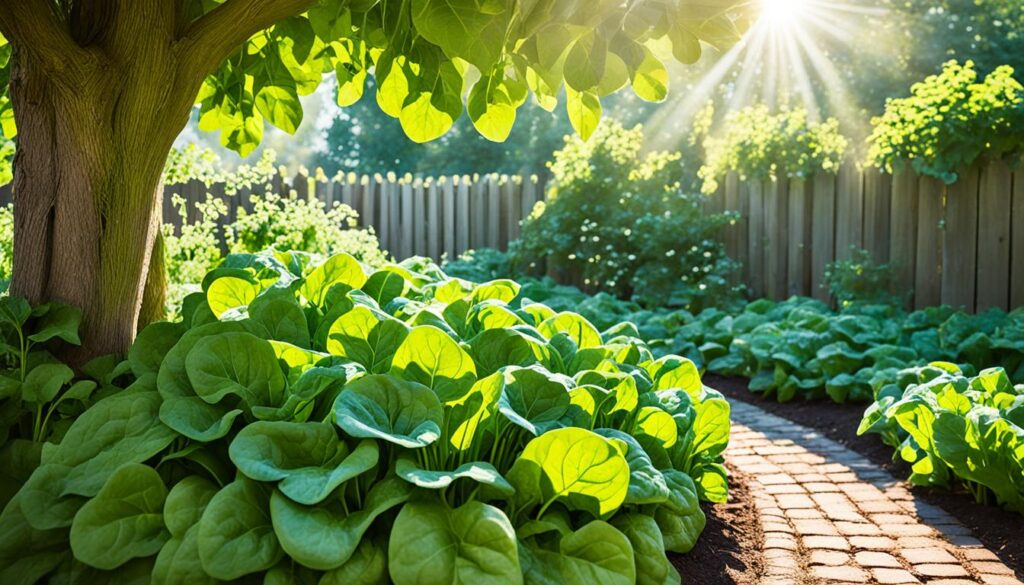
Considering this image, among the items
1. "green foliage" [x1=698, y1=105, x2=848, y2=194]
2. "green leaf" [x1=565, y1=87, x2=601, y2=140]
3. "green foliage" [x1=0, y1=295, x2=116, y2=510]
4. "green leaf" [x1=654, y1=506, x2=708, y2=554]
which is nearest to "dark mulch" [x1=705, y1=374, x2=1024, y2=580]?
"green leaf" [x1=654, y1=506, x2=708, y2=554]

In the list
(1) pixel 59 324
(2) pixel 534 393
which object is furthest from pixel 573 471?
(1) pixel 59 324

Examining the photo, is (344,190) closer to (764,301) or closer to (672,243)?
(672,243)

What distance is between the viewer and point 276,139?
79.7 m

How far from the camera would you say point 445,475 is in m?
2.05

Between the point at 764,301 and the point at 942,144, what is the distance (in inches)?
79.0

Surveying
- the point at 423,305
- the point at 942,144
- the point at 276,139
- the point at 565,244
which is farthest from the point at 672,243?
the point at 276,139

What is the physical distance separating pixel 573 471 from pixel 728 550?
898mm

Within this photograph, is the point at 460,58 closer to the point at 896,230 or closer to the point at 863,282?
the point at 863,282

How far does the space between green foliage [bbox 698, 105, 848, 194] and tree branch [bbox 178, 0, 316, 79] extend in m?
7.28

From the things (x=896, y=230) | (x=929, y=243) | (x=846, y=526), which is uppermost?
(x=896, y=230)

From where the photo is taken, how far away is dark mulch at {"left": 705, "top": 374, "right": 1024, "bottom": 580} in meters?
3.17

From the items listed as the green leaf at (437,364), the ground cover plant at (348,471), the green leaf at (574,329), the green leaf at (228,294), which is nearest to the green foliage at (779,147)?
the green leaf at (574,329)

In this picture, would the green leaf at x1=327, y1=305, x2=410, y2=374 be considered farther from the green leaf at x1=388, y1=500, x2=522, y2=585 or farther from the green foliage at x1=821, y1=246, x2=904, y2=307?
the green foliage at x1=821, y1=246, x2=904, y2=307

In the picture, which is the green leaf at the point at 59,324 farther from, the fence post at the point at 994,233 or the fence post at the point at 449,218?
the fence post at the point at 449,218
